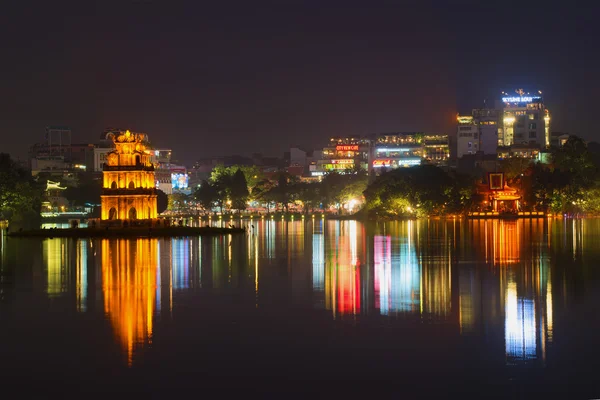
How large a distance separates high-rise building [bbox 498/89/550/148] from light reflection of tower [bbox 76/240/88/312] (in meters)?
145

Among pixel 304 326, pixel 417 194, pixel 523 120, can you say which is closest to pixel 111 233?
pixel 304 326

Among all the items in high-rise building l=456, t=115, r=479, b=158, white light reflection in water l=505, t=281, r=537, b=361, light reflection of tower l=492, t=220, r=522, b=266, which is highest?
high-rise building l=456, t=115, r=479, b=158

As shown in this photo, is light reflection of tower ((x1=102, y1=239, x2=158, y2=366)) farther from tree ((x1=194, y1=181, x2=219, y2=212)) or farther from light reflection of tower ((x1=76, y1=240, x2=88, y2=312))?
tree ((x1=194, y1=181, x2=219, y2=212))

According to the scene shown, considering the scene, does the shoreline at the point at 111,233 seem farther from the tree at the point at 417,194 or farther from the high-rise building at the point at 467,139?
the high-rise building at the point at 467,139

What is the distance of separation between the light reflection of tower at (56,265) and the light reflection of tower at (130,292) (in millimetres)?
1594

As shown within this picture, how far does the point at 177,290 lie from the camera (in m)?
32.9

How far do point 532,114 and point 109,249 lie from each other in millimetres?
148544

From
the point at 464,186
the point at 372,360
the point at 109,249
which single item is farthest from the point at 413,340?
the point at 464,186

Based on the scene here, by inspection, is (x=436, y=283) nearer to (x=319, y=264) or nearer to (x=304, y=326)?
(x=319, y=264)

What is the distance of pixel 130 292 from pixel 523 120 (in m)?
167

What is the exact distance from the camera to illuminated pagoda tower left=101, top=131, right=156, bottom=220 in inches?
3123

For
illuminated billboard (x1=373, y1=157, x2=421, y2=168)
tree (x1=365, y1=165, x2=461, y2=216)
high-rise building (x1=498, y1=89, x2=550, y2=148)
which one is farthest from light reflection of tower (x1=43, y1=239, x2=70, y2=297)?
high-rise building (x1=498, y1=89, x2=550, y2=148)

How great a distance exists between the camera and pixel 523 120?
622ft

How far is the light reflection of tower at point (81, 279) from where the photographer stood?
2941cm
